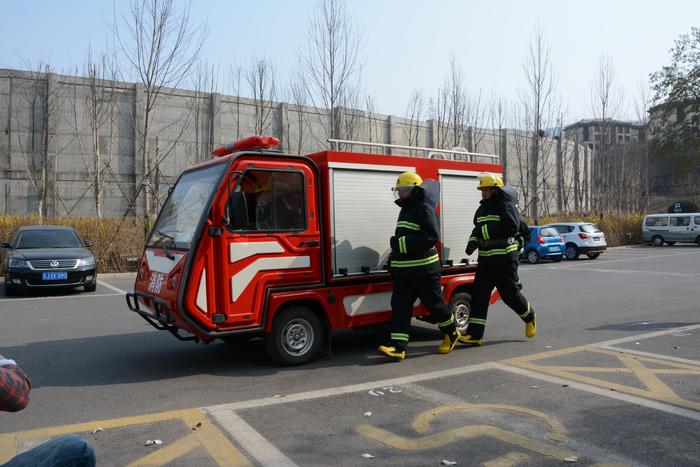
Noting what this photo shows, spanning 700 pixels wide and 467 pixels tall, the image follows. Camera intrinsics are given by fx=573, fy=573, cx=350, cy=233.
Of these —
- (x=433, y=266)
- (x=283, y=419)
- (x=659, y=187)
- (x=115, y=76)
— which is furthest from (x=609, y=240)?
(x=659, y=187)

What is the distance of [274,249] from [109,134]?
2497 cm

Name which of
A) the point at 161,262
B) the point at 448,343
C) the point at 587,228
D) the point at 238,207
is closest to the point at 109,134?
the point at 587,228

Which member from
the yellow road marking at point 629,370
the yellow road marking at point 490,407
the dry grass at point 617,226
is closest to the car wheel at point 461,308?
the yellow road marking at point 629,370

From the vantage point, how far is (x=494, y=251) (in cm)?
730

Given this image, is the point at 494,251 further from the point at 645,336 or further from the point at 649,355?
the point at 645,336

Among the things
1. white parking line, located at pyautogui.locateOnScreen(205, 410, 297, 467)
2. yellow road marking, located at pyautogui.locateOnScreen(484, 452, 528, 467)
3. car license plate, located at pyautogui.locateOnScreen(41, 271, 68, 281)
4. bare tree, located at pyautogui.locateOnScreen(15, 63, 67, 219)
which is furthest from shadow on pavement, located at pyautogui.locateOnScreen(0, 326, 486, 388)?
bare tree, located at pyautogui.locateOnScreen(15, 63, 67, 219)

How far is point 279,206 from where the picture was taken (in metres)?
6.37

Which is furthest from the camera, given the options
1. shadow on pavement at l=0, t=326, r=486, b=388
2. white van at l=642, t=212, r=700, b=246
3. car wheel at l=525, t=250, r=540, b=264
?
white van at l=642, t=212, r=700, b=246

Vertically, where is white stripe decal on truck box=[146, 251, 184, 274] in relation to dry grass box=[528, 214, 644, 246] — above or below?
below

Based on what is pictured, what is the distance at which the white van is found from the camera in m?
32.7

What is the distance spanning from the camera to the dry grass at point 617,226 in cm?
3378

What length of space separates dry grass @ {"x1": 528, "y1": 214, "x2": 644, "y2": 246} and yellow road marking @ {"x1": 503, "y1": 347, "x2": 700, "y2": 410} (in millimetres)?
27265

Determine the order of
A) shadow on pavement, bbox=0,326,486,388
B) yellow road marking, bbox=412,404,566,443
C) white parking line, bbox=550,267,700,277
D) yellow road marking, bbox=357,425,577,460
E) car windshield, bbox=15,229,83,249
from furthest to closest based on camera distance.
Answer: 1. white parking line, bbox=550,267,700,277
2. car windshield, bbox=15,229,83,249
3. shadow on pavement, bbox=0,326,486,388
4. yellow road marking, bbox=412,404,566,443
5. yellow road marking, bbox=357,425,577,460

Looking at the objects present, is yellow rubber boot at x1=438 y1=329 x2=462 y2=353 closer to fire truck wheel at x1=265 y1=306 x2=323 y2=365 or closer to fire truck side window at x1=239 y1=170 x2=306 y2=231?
fire truck wheel at x1=265 y1=306 x2=323 y2=365
